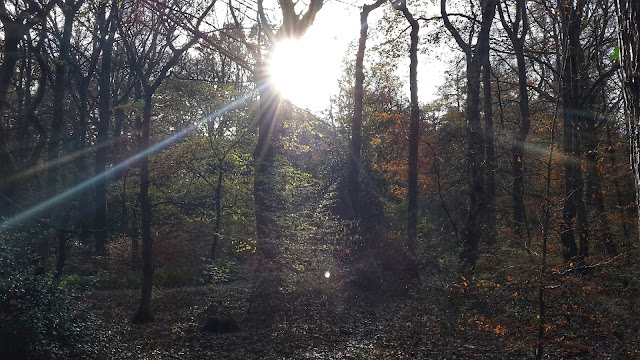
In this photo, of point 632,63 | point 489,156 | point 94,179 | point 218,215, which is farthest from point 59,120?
point 489,156

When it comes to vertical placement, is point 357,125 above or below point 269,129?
above

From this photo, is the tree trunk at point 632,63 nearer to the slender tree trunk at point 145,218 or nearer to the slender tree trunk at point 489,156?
the slender tree trunk at point 145,218

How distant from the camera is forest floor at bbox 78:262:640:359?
7949mm

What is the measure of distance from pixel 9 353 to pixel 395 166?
20499 millimetres

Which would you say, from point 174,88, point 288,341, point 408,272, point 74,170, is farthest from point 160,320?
point 74,170

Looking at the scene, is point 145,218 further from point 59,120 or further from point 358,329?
point 358,329

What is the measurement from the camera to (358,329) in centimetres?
1108

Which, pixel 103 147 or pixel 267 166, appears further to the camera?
pixel 103 147

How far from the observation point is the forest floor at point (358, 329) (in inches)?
313

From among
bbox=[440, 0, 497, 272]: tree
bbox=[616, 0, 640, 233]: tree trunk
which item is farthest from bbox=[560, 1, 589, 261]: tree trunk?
bbox=[616, 0, 640, 233]: tree trunk

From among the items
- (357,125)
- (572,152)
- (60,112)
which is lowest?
(572,152)

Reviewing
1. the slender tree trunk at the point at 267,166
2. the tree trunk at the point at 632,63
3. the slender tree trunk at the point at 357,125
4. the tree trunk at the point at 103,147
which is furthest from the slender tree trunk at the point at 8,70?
the slender tree trunk at the point at 357,125

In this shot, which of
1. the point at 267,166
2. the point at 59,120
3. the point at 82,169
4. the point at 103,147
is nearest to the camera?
the point at 59,120

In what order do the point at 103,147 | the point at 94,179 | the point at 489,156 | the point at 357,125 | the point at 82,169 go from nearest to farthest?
the point at 489,156
the point at 357,125
the point at 103,147
the point at 94,179
the point at 82,169
